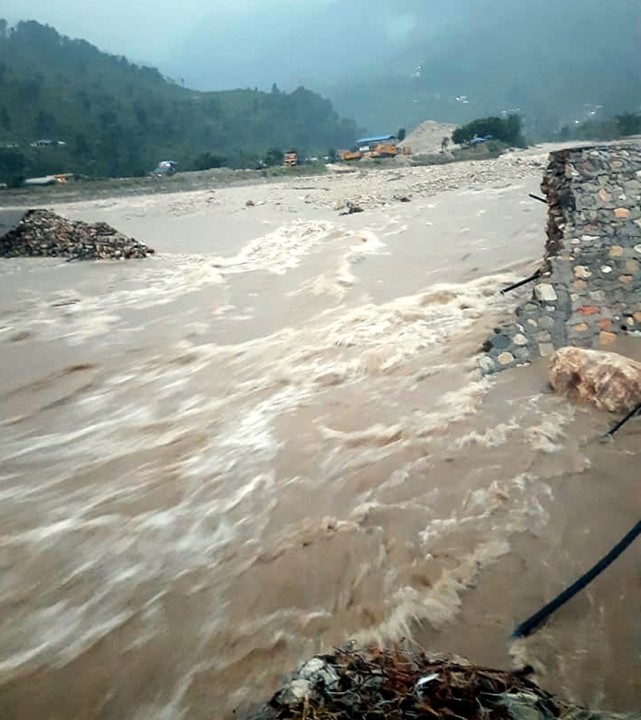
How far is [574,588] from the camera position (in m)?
2.88

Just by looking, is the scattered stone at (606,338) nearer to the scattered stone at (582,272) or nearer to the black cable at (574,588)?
the scattered stone at (582,272)

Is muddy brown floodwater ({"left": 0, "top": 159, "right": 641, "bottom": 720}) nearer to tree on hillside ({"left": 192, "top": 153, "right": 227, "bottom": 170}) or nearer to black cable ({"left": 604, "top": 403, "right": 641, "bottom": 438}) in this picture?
black cable ({"left": 604, "top": 403, "right": 641, "bottom": 438})

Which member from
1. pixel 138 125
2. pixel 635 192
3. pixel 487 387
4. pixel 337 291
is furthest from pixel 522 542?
pixel 138 125

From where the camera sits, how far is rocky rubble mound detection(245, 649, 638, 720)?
193cm

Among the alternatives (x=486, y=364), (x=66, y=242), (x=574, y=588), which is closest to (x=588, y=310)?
(x=486, y=364)

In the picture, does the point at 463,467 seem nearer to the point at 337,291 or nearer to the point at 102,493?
the point at 102,493

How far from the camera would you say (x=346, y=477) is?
4.24m

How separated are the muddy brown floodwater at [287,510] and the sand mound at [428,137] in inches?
2191

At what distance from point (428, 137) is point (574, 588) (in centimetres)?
6560

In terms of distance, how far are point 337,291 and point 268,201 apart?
19.5 meters

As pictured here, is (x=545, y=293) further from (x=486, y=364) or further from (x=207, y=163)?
(x=207, y=163)

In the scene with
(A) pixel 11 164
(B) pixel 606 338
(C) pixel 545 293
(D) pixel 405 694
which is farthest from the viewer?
(A) pixel 11 164

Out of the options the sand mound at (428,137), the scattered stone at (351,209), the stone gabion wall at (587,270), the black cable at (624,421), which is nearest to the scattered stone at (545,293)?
the stone gabion wall at (587,270)

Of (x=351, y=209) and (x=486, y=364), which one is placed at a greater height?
A: (x=351, y=209)
